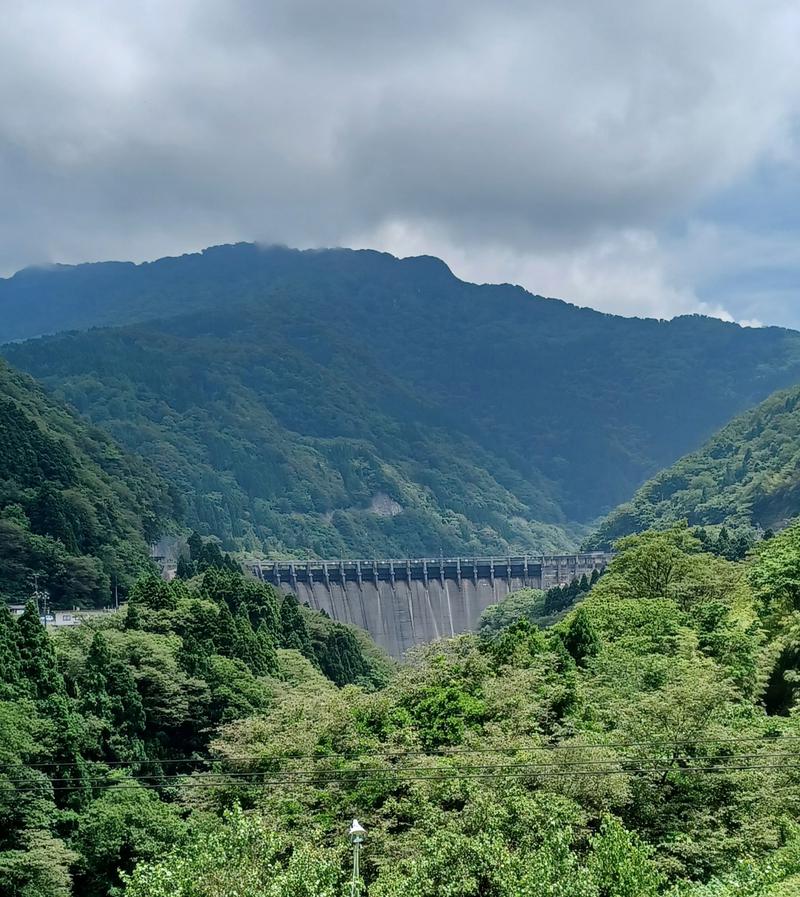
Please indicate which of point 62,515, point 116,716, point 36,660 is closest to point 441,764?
point 36,660

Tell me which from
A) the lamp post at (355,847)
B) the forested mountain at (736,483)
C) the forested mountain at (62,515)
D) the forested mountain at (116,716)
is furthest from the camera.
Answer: the forested mountain at (736,483)

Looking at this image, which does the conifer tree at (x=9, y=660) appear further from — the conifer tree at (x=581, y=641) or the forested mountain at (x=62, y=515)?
the forested mountain at (x=62, y=515)

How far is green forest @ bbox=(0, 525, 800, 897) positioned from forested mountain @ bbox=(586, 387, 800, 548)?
8751 centimetres

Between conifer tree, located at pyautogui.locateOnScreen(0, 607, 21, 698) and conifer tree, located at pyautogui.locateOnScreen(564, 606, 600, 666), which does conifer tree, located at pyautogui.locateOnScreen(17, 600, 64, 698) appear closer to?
conifer tree, located at pyautogui.locateOnScreen(0, 607, 21, 698)

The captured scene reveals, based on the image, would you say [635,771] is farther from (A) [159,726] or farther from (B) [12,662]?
(A) [159,726]

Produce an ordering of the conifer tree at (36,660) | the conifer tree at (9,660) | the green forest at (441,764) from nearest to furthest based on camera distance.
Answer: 1. the green forest at (441,764)
2. the conifer tree at (9,660)
3. the conifer tree at (36,660)

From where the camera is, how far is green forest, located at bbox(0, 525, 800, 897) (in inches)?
816

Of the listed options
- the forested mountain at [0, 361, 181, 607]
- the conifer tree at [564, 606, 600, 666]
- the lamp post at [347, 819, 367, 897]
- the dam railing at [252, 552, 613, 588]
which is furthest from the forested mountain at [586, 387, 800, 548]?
Answer: the lamp post at [347, 819, 367, 897]

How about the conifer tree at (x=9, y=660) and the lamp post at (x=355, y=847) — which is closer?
the lamp post at (x=355, y=847)

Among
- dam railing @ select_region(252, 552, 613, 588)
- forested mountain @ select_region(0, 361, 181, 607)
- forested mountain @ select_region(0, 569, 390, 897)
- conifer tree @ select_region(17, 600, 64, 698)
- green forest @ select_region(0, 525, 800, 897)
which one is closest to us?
green forest @ select_region(0, 525, 800, 897)

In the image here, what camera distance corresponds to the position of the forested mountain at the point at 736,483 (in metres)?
131

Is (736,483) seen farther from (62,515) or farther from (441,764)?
(441,764)

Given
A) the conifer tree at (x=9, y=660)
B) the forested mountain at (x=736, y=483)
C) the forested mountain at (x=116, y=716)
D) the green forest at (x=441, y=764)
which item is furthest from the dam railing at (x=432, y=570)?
the conifer tree at (x=9, y=660)

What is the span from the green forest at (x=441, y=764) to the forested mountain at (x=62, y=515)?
1154 inches
